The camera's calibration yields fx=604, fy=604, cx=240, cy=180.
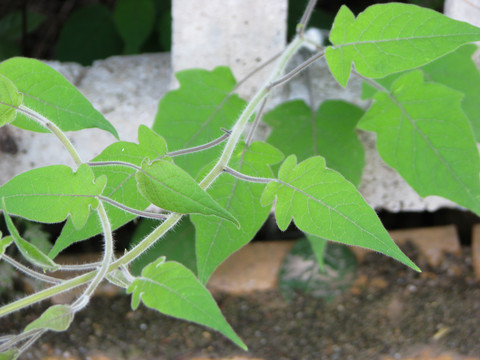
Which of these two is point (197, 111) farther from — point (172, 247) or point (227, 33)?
point (172, 247)

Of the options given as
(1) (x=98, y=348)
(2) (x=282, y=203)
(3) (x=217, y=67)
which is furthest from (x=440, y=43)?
(1) (x=98, y=348)

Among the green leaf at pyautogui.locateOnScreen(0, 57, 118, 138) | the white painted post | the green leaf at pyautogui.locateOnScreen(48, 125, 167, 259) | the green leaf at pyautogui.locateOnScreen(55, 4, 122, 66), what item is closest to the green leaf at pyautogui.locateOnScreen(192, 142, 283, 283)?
the green leaf at pyautogui.locateOnScreen(48, 125, 167, 259)

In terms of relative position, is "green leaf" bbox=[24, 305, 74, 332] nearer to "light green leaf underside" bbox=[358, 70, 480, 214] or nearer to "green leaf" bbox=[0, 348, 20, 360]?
"green leaf" bbox=[0, 348, 20, 360]

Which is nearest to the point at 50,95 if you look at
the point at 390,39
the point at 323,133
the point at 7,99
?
the point at 7,99

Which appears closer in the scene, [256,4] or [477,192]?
[477,192]

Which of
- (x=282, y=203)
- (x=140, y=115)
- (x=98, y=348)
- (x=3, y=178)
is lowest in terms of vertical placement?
(x=98, y=348)

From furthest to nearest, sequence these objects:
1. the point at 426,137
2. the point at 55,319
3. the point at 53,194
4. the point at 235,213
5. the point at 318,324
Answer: the point at 318,324
the point at 426,137
the point at 235,213
the point at 53,194
the point at 55,319

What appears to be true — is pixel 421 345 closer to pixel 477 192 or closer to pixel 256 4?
pixel 477 192

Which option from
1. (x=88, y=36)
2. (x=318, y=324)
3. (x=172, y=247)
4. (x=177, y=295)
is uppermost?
(x=177, y=295)
